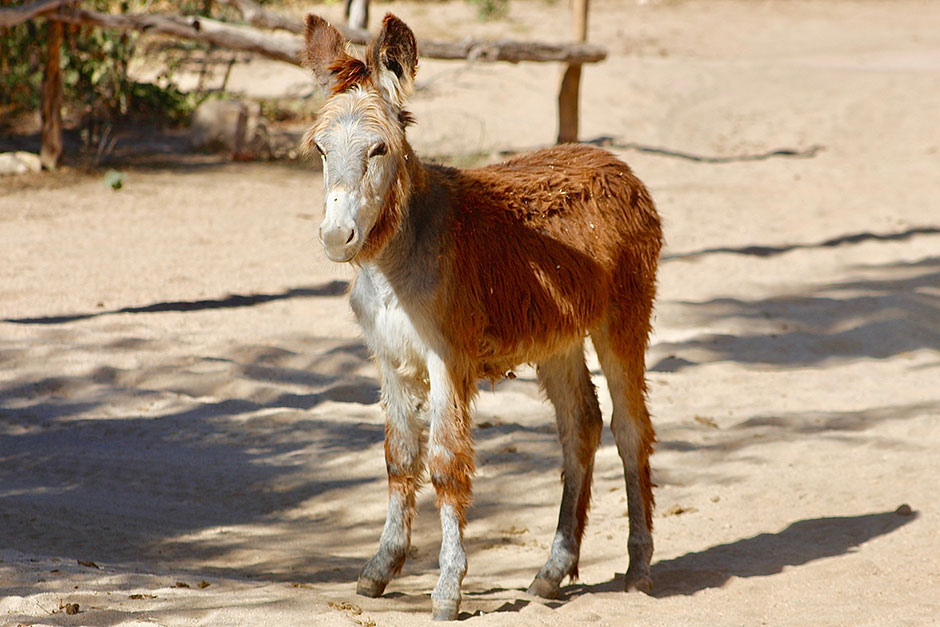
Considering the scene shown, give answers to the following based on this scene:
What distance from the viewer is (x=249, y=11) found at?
42.8 ft

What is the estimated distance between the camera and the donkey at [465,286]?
4.13 m

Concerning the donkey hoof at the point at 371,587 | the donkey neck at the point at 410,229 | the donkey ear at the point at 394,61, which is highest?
the donkey ear at the point at 394,61

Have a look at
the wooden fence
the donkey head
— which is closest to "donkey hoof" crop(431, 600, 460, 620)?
the donkey head

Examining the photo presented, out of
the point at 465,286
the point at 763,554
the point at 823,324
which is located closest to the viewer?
the point at 465,286

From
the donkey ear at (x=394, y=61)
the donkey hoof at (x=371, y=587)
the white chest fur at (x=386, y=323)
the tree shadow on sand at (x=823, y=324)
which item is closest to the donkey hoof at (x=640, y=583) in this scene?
the donkey hoof at (x=371, y=587)

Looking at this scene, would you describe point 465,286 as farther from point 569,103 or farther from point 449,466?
point 569,103

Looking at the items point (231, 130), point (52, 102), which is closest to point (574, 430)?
point (52, 102)

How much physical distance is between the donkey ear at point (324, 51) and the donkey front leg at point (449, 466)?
50.2 inches

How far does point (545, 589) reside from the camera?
16.4 feet

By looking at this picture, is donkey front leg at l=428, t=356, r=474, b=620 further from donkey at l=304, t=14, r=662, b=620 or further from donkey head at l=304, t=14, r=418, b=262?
donkey head at l=304, t=14, r=418, b=262

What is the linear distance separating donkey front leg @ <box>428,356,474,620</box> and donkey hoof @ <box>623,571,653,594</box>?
106 centimetres

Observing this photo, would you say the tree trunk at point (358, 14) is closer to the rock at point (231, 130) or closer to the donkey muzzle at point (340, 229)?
the rock at point (231, 130)

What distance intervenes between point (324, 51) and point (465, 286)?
115 centimetres

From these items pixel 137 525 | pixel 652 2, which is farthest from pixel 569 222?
pixel 652 2
